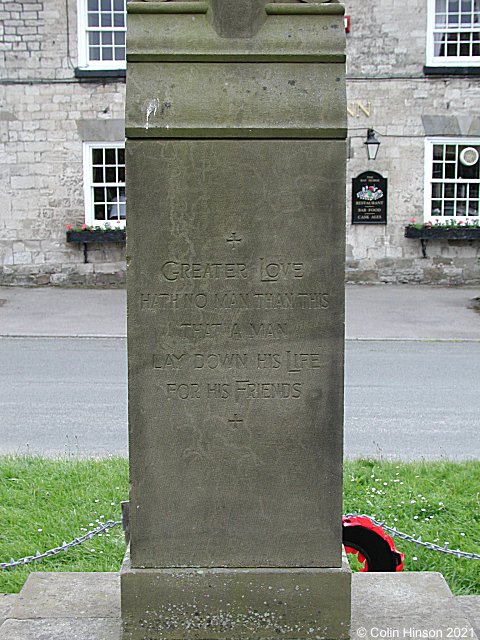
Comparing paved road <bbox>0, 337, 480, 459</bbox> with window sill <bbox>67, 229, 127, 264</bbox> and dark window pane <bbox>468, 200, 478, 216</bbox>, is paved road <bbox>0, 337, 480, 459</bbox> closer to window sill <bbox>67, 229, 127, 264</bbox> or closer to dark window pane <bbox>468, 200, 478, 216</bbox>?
window sill <bbox>67, 229, 127, 264</bbox>

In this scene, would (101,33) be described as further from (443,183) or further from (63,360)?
(63,360)

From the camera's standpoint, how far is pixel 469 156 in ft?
61.0

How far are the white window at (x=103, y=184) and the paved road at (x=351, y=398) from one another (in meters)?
6.02

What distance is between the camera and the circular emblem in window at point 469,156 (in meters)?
18.5

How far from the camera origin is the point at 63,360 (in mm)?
11461

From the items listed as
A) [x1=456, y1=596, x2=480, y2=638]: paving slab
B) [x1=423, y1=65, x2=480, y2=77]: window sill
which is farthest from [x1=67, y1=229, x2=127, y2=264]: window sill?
[x1=456, y1=596, x2=480, y2=638]: paving slab

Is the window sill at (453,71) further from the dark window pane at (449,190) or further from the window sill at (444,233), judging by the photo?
the window sill at (444,233)

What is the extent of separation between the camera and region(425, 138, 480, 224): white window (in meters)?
18.5

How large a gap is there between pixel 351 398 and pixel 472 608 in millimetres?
5388

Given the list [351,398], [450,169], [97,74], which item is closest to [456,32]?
[450,169]

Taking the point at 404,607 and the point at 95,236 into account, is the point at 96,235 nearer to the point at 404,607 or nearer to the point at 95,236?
the point at 95,236

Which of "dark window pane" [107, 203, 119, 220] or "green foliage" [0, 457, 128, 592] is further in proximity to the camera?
"dark window pane" [107, 203, 119, 220]

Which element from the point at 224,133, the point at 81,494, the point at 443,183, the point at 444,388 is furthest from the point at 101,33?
the point at 224,133

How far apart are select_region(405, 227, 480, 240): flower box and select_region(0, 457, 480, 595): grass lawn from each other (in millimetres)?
12369
